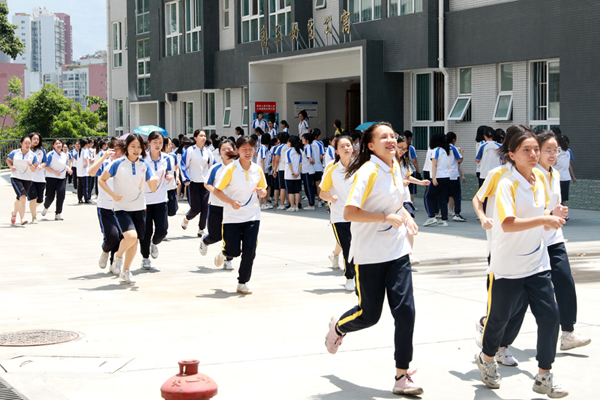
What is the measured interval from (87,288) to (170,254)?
3.10m

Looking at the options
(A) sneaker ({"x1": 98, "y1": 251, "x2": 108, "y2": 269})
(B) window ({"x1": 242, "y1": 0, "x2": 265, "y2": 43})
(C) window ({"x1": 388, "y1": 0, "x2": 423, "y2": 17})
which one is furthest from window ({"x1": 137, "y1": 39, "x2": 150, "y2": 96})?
(A) sneaker ({"x1": 98, "y1": 251, "x2": 108, "y2": 269})

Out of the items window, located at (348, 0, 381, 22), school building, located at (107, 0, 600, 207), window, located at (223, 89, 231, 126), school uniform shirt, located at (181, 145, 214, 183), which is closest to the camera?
school uniform shirt, located at (181, 145, 214, 183)

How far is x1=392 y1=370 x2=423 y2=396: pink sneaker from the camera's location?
5.04m

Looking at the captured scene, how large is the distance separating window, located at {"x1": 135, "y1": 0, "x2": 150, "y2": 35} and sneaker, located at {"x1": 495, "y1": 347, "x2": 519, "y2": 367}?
114ft

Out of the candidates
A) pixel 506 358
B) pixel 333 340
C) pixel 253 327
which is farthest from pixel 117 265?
pixel 506 358

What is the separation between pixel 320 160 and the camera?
2028cm

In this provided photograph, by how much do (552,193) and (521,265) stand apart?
0.79 meters

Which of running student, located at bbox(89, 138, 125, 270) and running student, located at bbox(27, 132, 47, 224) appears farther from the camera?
running student, located at bbox(27, 132, 47, 224)

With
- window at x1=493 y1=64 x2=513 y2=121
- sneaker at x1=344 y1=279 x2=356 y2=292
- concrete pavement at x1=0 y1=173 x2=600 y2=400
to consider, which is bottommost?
concrete pavement at x1=0 y1=173 x2=600 y2=400

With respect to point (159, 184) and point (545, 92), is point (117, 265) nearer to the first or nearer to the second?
point (159, 184)

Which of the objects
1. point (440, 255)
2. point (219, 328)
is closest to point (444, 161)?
point (440, 255)

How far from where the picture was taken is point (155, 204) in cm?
1088

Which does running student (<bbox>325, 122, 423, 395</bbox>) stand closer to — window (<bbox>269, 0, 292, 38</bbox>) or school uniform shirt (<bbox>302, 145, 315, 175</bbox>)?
school uniform shirt (<bbox>302, 145, 315, 175</bbox>)

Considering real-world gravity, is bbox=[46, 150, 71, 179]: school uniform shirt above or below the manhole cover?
above
